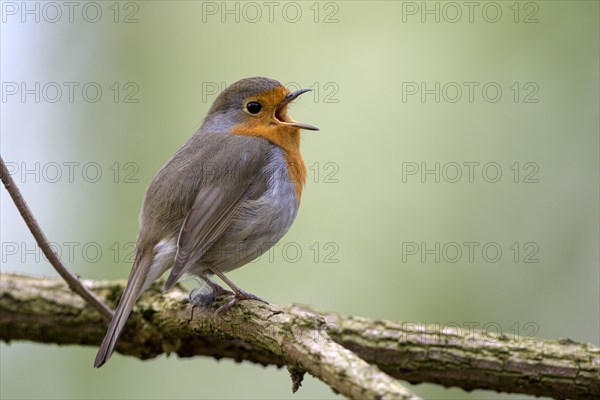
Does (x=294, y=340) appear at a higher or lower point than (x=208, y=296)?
lower

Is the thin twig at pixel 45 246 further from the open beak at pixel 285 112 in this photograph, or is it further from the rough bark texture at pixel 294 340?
the open beak at pixel 285 112

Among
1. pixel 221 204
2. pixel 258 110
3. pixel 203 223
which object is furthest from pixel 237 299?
pixel 258 110

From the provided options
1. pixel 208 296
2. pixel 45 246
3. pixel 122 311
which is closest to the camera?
pixel 122 311

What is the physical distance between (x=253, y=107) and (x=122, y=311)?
6.11 feet

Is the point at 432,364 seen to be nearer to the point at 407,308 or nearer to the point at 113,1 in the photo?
the point at 407,308

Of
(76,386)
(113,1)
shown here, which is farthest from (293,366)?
(113,1)

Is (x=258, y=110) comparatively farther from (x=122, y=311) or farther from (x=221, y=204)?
(x=122, y=311)

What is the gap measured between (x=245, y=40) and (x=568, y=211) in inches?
140

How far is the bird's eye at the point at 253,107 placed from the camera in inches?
198

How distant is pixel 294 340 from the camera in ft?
10.5

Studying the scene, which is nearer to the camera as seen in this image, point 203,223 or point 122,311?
point 122,311

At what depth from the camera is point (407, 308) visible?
6.40 metres

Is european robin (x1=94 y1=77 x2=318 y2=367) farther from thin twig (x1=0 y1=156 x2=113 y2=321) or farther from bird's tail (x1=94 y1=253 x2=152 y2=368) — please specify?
thin twig (x1=0 y1=156 x2=113 y2=321)

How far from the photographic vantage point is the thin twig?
3719 millimetres
